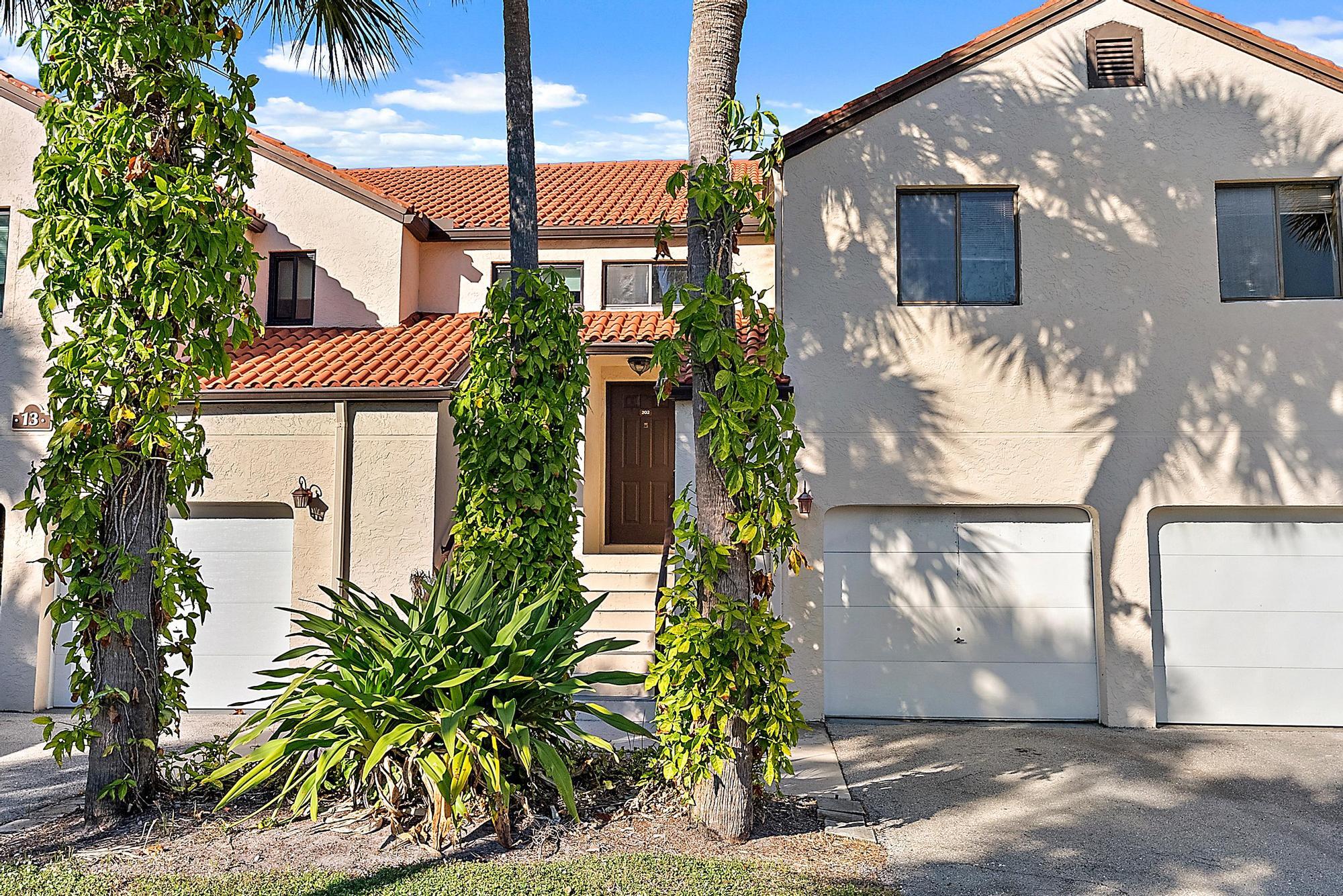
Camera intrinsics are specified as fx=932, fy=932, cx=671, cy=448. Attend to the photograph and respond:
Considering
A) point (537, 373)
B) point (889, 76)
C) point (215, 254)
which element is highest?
point (889, 76)

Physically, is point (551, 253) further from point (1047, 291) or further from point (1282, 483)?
point (1282, 483)

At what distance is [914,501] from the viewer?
31.2 feet

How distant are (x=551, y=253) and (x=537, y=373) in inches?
228

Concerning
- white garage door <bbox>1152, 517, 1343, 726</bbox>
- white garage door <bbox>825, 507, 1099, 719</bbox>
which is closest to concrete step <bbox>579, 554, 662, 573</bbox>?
white garage door <bbox>825, 507, 1099, 719</bbox>

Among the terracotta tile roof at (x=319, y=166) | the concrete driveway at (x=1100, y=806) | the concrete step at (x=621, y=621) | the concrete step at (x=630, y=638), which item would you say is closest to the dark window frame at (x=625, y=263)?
the terracotta tile roof at (x=319, y=166)

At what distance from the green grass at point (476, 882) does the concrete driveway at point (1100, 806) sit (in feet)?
2.61

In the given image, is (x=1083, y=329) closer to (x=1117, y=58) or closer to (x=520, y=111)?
(x=1117, y=58)

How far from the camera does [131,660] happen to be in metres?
5.82

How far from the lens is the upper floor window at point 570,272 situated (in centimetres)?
1264

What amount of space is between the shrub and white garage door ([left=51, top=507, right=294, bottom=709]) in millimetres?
4420

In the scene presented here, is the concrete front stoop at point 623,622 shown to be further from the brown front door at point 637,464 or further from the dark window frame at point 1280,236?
the dark window frame at point 1280,236

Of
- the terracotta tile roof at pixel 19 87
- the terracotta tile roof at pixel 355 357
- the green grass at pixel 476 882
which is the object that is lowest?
the green grass at pixel 476 882

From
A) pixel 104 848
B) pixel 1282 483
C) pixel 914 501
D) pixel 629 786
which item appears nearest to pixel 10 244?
pixel 104 848

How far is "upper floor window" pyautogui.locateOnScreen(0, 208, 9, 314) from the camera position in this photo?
1055 cm
